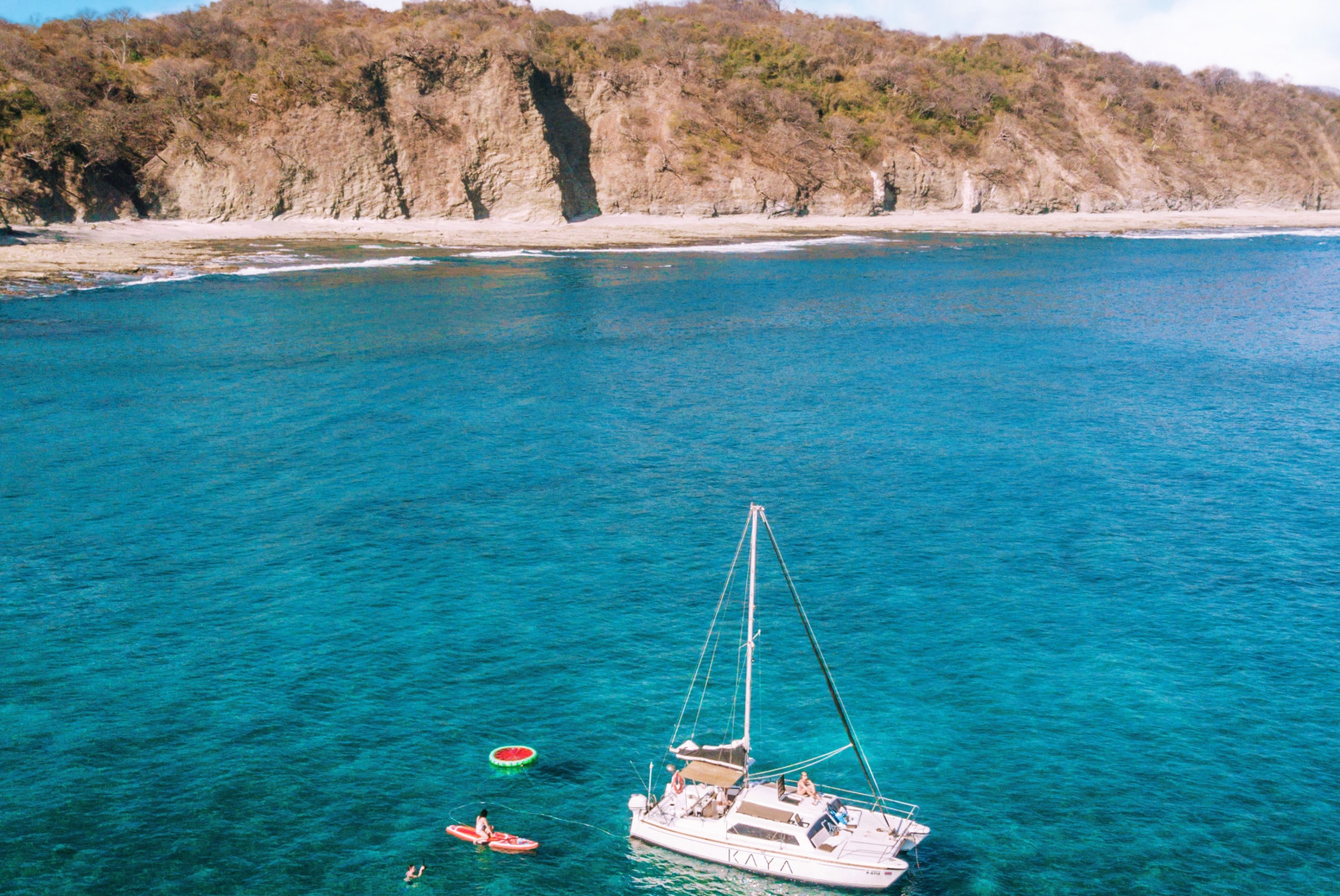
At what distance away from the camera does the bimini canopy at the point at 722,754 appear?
1151 inches

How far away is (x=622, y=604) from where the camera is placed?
141 ft

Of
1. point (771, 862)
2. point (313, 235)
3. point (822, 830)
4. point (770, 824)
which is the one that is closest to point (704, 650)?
point (770, 824)

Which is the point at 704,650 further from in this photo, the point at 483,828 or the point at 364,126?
the point at 364,126

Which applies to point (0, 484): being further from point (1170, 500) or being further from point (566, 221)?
point (566, 221)

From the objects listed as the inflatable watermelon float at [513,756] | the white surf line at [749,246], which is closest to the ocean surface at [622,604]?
the inflatable watermelon float at [513,756]

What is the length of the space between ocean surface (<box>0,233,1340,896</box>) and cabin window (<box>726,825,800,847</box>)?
1281 millimetres

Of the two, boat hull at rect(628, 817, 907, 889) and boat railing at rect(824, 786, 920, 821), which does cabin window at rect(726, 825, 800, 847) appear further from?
boat railing at rect(824, 786, 920, 821)

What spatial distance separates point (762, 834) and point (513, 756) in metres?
9.12

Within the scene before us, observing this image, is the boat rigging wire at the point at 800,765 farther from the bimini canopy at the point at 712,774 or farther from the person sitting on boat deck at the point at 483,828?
the person sitting on boat deck at the point at 483,828

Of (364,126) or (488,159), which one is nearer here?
(364,126)

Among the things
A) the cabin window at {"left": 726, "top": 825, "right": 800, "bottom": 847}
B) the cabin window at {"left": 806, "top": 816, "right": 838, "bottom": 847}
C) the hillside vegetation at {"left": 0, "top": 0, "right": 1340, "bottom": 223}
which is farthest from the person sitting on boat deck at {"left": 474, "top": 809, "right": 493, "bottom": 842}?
the hillside vegetation at {"left": 0, "top": 0, "right": 1340, "bottom": 223}

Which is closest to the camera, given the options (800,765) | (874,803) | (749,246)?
(874,803)

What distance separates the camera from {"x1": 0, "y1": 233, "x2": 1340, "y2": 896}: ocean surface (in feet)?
96.3

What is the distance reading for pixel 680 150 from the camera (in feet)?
610
